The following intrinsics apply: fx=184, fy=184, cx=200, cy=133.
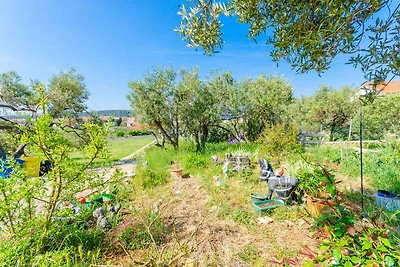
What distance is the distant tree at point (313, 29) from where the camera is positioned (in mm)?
1906

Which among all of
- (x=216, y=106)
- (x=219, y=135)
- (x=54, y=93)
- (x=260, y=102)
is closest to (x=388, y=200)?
(x=216, y=106)

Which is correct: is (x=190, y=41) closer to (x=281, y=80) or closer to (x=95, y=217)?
(x=95, y=217)

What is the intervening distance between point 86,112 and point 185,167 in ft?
23.2

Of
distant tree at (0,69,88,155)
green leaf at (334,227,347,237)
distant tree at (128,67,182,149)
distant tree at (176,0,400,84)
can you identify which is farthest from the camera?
distant tree at (128,67,182,149)

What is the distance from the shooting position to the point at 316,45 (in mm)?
2211

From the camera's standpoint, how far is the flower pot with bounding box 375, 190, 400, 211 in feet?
10.3

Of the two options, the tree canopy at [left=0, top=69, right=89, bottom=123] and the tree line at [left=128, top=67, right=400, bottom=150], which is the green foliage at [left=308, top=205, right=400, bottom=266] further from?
the tree canopy at [left=0, top=69, right=89, bottom=123]

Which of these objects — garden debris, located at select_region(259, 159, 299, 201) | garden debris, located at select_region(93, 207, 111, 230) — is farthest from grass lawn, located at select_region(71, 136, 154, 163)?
garden debris, located at select_region(259, 159, 299, 201)

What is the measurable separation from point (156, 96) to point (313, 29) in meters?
7.57

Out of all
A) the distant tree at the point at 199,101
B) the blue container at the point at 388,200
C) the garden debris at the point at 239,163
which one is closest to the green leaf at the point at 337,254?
the blue container at the point at 388,200

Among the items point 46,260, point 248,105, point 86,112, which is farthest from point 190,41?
point 86,112

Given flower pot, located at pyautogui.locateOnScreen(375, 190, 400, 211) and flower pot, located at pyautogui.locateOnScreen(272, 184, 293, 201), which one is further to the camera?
flower pot, located at pyautogui.locateOnScreen(272, 184, 293, 201)

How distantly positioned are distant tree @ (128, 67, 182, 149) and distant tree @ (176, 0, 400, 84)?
6.65 meters

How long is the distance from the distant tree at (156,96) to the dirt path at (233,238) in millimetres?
6039
